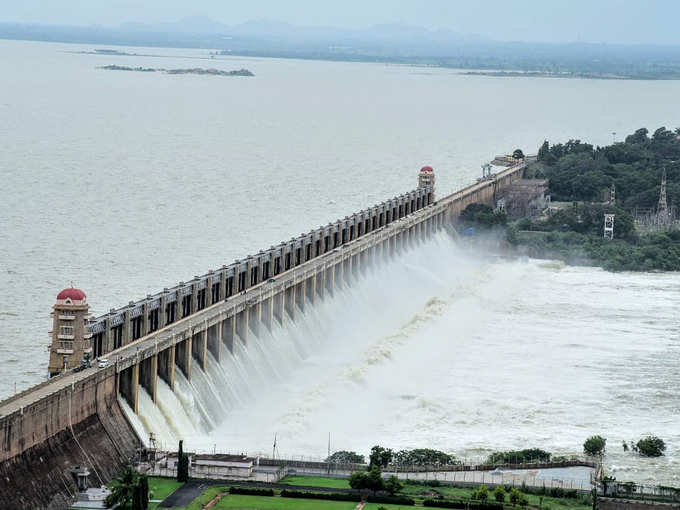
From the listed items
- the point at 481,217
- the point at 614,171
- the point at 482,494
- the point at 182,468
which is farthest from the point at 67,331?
the point at 614,171

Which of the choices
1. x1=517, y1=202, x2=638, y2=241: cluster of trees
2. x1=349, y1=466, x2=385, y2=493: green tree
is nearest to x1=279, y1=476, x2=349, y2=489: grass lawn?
x1=349, y1=466, x2=385, y2=493: green tree

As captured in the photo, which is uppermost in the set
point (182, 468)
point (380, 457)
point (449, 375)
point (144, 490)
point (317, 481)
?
point (144, 490)

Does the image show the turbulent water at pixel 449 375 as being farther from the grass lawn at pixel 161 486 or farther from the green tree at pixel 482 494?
the green tree at pixel 482 494

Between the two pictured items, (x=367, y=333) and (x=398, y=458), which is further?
(x=367, y=333)

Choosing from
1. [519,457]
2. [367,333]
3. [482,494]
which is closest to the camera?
[482,494]

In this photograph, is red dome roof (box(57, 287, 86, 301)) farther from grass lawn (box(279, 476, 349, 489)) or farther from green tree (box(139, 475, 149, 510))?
grass lawn (box(279, 476, 349, 489))

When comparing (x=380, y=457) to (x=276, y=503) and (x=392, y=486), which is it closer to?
(x=392, y=486)

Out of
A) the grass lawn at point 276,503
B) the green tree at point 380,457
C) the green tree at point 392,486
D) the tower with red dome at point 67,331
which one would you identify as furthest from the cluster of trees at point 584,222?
the grass lawn at point 276,503
